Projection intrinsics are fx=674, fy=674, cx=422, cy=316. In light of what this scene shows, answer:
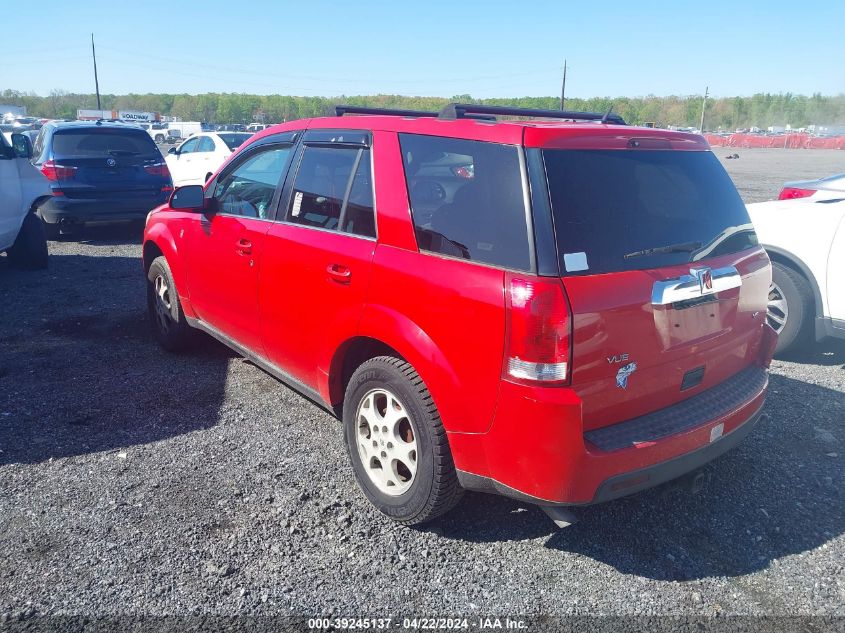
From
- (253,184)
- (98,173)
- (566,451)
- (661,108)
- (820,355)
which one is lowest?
(820,355)

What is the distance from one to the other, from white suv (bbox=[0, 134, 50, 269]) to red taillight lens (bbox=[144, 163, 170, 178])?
213cm

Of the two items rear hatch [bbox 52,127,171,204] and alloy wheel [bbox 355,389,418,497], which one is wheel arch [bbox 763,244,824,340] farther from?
rear hatch [bbox 52,127,171,204]

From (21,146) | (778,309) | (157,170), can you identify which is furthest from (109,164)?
(778,309)

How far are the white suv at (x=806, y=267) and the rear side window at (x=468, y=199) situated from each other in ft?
12.2

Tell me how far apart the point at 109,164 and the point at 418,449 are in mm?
9403

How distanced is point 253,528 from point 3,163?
22.7ft

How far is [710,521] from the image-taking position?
334cm

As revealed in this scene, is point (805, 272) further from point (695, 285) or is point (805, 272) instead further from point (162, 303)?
point (162, 303)

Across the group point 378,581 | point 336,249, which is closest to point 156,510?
point 378,581

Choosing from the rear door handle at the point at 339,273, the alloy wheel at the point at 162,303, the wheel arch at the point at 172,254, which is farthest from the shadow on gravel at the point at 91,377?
the rear door handle at the point at 339,273

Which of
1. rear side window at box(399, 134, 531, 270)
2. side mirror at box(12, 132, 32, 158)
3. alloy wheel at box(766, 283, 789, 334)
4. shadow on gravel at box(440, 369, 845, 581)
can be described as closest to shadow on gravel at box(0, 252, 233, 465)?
side mirror at box(12, 132, 32, 158)

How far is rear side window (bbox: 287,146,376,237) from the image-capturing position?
3352 millimetres

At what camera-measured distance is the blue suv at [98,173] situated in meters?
10.1

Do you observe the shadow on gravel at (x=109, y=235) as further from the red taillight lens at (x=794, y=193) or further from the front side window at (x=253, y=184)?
the red taillight lens at (x=794, y=193)
